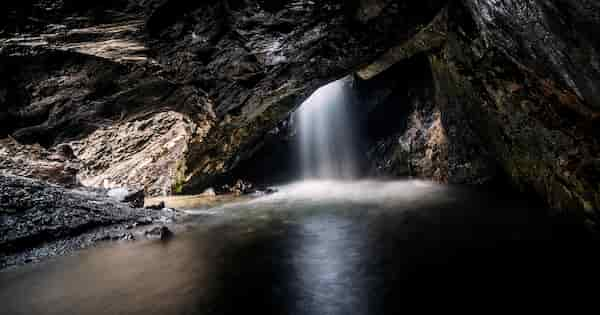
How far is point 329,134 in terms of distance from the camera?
1702 centimetres

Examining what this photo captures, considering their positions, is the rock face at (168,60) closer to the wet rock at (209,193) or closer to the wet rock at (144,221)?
the wet rock at (144,221)

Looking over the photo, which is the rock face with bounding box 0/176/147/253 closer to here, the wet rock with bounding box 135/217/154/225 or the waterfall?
the wet rock with bounding box 135/217/154/225

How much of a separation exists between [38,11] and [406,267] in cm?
653

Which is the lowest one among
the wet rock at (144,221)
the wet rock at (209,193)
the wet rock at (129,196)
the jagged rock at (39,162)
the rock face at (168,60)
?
the wet rock at (144,221)

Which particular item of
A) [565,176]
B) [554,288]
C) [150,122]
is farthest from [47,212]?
[565,176]

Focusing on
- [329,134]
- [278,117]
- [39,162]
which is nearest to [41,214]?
[39,162]

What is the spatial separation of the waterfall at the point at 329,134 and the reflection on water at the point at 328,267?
25.9ft

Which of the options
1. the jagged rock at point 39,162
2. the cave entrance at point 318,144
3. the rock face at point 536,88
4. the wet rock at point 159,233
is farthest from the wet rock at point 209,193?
the rock face at point 536,88

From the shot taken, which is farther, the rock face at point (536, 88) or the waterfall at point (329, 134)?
the waterfall at point (329, 134)

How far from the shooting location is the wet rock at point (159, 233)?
7570 mm

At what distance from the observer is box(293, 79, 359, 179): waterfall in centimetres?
1616

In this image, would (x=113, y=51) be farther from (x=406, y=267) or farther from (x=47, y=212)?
(x=406, y=267)

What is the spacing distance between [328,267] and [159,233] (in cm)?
442

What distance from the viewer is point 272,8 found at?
5.88 meters
